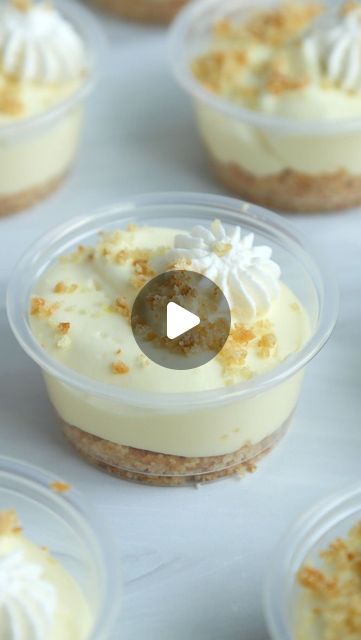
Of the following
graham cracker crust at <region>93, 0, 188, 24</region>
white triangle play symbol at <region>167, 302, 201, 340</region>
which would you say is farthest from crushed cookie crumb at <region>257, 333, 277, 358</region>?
graham cracker crust at <region>93, 0, 188, 24</region>

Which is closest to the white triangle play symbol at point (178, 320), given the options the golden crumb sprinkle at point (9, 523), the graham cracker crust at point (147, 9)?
the golden crumb sprinkle at point (9, 523)

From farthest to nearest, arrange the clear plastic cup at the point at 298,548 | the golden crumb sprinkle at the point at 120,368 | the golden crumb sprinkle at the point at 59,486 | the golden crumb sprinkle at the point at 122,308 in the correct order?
1. the golden crumb sprinkle at the point at 122,308
2. the golden crumb sprinkle at the point at 120,368
3. the golden crumb sprinkle at the point at 59,486
4. the clear plastic cup at the point at 298,548

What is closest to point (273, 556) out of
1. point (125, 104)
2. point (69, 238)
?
point (69, 238)

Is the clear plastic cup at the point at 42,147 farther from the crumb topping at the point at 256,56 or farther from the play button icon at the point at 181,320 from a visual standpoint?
the play button icon at the point at 181,320

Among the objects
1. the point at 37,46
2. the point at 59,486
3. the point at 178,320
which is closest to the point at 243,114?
the point at 37,46

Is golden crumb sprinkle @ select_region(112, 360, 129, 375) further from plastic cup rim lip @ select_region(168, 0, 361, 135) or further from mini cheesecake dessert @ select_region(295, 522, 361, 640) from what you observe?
plastic cup rim lip @ select_region(168, 0, 361, 135)
